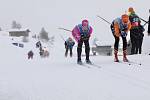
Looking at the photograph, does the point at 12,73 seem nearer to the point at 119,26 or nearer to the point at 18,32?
the point at 119,26

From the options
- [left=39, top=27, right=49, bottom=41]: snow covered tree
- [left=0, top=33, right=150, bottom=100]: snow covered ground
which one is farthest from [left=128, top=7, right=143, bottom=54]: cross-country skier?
[left=39, top=27, right=49, bottom=41]: snow covered tree

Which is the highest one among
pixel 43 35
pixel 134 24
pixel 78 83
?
pixel 43 35

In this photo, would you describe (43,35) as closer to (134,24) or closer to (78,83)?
(134,24)

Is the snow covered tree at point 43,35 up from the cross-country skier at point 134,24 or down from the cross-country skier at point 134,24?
up

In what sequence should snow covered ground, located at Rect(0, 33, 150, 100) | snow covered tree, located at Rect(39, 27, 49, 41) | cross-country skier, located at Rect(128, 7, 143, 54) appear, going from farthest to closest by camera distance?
snow covered tree, located at Rect(39, 27, 49, 41), cross-country skier, located at Rect(128, 7, 143, 54), snow covered ground, located at Rect(0, 33, 150, 100)

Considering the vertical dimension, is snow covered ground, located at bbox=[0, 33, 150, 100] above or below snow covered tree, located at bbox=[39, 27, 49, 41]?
below

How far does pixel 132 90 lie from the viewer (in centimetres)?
1005

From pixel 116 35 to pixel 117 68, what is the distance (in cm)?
165

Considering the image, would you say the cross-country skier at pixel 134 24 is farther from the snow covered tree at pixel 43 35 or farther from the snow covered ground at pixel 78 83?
the snow covered tree at pixel 43 35

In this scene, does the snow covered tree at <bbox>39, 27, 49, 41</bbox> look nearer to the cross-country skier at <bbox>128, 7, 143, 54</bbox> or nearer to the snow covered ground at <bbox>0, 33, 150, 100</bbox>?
the cross-country skier at <bbox>128, 7, 143, 54</bbox>

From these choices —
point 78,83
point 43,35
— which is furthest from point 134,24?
point 43,35

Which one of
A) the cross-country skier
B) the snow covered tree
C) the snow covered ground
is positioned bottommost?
the snow covered ground

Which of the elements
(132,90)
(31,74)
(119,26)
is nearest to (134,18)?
(119,26)

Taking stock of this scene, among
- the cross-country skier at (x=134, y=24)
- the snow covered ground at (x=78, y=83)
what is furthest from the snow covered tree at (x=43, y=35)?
the snow covered ground at (x=78, y=83)
